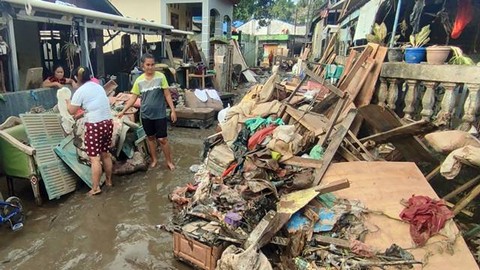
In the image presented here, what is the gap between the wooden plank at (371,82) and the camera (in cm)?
503

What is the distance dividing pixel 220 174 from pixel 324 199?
1.66 m

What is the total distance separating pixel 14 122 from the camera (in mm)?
4555

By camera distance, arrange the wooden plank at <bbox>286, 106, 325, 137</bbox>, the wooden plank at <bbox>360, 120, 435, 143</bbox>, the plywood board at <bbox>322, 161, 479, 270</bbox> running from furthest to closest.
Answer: the wooden plank at <bbox>286, 106, 325, 137</bbox>, the wooden plank at <bbox>360, 120, 435, 143</bbox>, the plywood board at <bbox>322, 161, 479, 270</bbox>

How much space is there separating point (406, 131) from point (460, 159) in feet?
2.32

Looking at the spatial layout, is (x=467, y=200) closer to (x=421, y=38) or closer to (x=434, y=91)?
(x=434, y=91)

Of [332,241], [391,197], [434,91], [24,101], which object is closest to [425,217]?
[391,197]

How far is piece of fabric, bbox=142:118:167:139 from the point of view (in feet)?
17.2

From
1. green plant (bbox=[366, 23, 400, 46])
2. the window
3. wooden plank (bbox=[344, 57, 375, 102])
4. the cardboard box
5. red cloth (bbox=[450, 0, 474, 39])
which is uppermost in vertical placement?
the window

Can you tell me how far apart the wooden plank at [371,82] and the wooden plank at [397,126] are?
1.05 m

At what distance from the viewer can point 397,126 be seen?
389 cm

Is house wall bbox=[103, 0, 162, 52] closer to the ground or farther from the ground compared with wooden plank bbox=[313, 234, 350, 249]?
farther from the ground

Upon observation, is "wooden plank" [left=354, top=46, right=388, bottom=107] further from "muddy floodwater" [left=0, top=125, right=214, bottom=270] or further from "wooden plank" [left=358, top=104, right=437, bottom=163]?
"muddy floodwater" [left=0, top=125, right=214, bottom=270]

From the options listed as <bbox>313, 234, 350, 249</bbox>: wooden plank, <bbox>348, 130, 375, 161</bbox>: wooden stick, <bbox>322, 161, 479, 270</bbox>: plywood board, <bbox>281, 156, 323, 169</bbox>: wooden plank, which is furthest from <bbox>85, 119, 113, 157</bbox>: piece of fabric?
<bbox>348, 130, 375, 161</bbox>: wooden stick

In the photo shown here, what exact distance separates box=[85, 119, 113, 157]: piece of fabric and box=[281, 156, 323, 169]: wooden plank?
8.47ft
